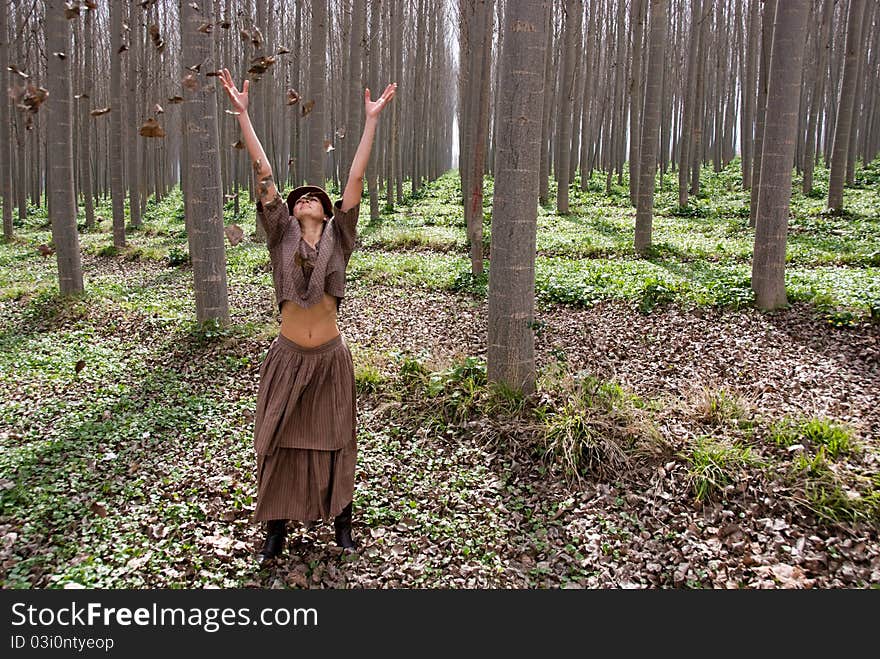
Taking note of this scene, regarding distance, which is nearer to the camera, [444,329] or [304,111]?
[304,111]

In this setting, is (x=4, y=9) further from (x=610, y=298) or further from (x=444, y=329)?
(x=610, y=298)

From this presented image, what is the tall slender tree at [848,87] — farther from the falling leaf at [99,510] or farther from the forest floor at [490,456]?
the falling leaf at [99,510]

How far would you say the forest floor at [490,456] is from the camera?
346 centimetres

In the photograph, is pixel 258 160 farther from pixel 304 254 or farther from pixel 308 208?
pixel 304 254

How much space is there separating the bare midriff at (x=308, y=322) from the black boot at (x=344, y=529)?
40.3 inches

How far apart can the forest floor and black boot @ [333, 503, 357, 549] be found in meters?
0.07

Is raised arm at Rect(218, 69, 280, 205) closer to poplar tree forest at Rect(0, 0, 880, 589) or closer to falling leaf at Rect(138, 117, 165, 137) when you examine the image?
poplar tree forest at Rect(0, 0, 880, 589)

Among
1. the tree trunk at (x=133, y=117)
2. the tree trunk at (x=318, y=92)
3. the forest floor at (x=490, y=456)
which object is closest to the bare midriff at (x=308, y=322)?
the forest floor at (x=490, y=456)

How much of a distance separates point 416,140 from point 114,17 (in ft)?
45.8

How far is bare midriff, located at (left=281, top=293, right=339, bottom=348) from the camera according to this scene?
3340 mm

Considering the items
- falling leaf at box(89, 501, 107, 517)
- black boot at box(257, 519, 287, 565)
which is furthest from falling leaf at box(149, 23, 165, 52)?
black boot at box(257, 519, 287, 565)

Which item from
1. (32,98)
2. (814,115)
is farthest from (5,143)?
(814,115)

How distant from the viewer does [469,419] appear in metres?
5.09

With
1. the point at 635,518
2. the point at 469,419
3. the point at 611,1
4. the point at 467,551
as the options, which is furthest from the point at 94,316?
the point at 611,1
